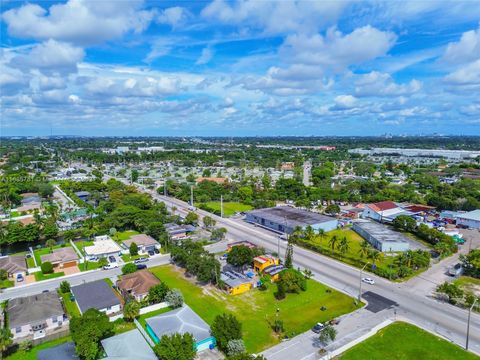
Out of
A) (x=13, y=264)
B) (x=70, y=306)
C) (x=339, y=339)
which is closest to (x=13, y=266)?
(x=13, y=264)

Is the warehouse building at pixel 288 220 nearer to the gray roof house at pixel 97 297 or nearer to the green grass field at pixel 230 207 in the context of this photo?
the green grass field at pixel 230 207

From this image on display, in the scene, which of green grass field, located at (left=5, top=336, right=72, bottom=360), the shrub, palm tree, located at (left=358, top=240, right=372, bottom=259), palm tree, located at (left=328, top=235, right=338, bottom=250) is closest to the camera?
green grass field, located at (left=5, top=336, right=72, bottom=360)

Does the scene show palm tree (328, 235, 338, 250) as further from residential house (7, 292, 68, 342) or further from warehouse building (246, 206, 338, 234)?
residential house (7, 292, 68, 342)

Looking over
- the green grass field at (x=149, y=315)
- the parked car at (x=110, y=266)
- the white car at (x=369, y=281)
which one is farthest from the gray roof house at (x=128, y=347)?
the white car at (x=369, y=281)

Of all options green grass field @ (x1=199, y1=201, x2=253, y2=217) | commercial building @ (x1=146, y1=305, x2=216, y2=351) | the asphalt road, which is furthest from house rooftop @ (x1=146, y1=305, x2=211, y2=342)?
green grass field @ (x1=199, y1=201, x2=253, y2=217)

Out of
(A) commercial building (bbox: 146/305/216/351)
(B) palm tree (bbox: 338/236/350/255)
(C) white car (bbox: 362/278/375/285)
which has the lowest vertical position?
(C) white car (bbox: 362/278/375/285)
